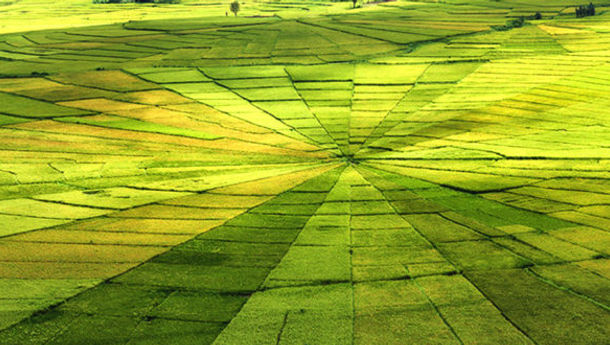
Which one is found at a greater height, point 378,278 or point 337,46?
point 337,46

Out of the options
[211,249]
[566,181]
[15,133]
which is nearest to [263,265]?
[211,249]

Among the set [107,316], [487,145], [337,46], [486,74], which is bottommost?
[107,316]

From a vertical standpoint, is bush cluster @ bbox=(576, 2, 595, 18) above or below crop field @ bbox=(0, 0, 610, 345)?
above

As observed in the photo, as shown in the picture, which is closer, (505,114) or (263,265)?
(263,265)

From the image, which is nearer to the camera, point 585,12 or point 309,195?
point 309,195

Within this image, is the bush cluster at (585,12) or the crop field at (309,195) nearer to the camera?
the crop field at (309,195)

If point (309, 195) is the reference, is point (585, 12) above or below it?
above

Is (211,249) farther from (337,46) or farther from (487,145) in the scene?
(337,46)

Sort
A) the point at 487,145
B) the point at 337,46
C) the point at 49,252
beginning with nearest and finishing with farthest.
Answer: the point at 49,252 < the point at 487,145 < the point at 337,46
